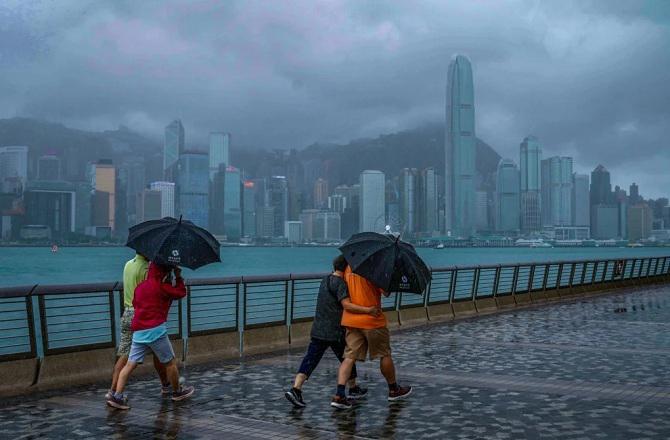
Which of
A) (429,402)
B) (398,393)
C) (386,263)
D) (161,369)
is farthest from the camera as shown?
(161,369)

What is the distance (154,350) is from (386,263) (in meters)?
2.77

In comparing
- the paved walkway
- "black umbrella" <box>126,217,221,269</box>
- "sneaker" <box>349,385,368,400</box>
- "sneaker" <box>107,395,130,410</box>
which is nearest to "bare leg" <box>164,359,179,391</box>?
the paved walkway

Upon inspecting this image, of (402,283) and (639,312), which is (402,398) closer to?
(402,283)

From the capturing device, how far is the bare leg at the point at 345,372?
8.52 m

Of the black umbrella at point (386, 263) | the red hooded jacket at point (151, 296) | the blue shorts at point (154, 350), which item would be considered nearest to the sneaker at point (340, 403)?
the black umbrella at point (386, 263)

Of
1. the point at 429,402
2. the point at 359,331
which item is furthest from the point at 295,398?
the point at 429,402

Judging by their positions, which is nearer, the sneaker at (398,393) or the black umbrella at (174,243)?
the black umbrella at (174,243)

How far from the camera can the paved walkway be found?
750 cm

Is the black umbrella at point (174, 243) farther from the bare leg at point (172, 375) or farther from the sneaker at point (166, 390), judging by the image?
the sneaker at point (166, 390)

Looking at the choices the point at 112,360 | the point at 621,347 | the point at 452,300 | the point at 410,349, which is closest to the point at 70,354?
the point at 112,360

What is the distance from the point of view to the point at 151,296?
8.45 m

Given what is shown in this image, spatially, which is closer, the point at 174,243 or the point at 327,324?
the point at 174,243

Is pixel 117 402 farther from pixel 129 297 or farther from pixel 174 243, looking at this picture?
pixel 174 243

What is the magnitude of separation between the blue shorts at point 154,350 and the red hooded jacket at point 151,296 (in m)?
0.20
